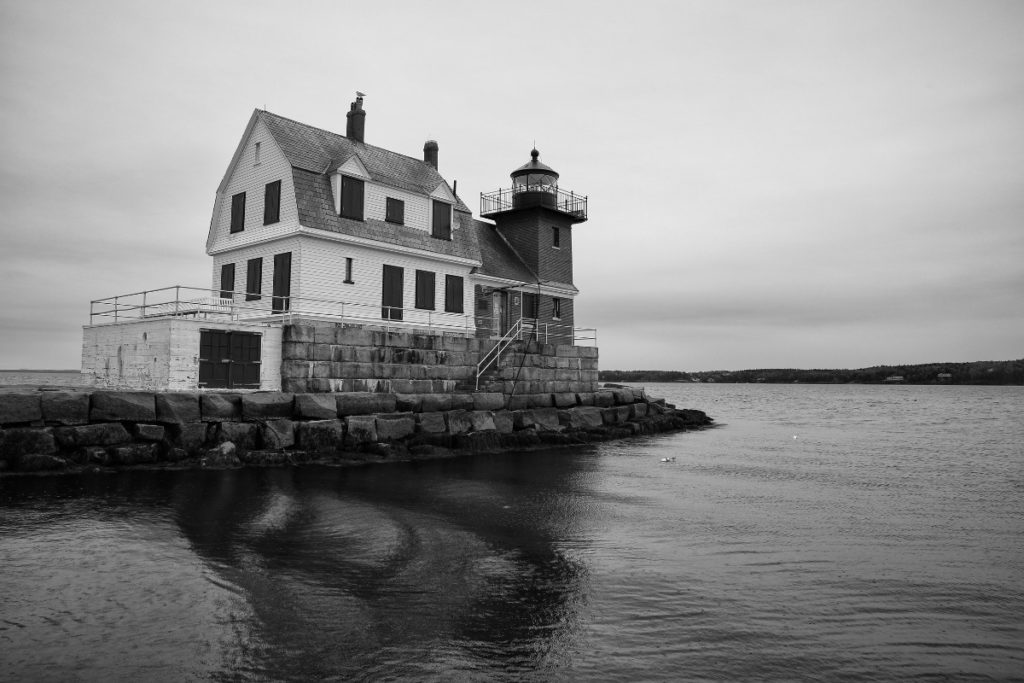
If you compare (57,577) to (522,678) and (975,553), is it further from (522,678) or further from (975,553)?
(975,553)

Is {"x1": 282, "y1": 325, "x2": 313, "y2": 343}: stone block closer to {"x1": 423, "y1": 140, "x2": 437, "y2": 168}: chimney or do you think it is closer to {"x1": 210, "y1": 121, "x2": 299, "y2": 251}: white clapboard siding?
{"x1": 210, "y1": 121, "x2": 299, "y2": 251}: white clapboard siding

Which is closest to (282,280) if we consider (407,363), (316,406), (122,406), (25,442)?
(407,363)

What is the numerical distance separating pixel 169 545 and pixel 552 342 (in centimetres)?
2330

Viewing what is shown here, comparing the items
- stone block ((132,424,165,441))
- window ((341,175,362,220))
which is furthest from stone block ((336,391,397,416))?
window ((341,175,362,220))

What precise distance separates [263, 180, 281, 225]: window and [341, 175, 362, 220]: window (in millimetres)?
2179

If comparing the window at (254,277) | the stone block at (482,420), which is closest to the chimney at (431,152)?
Result: the window at (254,277)

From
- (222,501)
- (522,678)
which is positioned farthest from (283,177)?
(522,678)

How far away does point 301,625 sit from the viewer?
23.4 ft

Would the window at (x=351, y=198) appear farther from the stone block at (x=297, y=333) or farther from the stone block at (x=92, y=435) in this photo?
the stone block at (x=92, y=435)

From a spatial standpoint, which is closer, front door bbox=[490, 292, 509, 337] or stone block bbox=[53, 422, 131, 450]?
stone block bbox=[53, 422, 131, 450]

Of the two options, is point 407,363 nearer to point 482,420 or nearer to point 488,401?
point 482,420

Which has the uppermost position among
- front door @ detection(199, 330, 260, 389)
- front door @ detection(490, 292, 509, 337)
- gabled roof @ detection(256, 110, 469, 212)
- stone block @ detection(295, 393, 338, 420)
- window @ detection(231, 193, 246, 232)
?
gabled roof @ detection(256, 110, 469, 212)

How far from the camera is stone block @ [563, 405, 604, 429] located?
28.5 metres

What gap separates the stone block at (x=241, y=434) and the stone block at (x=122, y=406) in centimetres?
170
